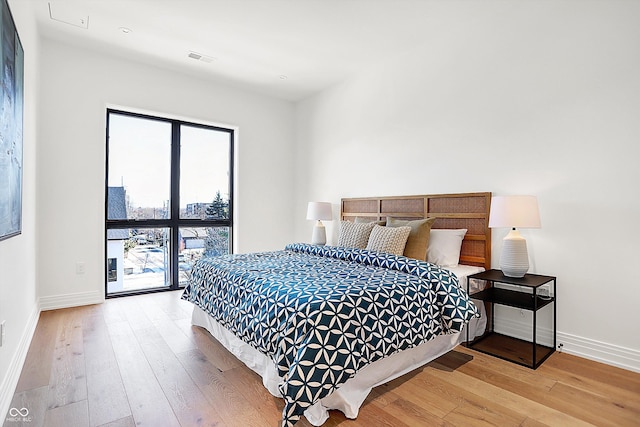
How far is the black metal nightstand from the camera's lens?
7.64ft

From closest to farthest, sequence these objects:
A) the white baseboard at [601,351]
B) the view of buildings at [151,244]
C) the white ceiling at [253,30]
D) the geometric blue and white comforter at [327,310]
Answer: the geometric blue and white comforter at [327,310]
the white baseboard at [601,351]
the white ceiling at [253,30]
the view of buildings at [151,244]

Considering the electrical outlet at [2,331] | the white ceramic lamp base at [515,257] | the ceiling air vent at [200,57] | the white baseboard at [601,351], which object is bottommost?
the white baseboard at [601,351]

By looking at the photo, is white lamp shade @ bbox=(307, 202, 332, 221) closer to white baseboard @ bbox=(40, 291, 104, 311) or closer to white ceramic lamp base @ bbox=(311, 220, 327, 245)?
white ceramic lamp base @ bbox=(311, 220, 327, 245)

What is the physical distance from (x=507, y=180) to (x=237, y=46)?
290cm

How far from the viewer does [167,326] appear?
298 cm

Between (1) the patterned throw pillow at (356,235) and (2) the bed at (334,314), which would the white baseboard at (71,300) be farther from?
(1) the patterned throw pillow at (356,235)

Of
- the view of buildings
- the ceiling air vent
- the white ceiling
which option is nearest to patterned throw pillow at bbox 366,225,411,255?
the white ceiling

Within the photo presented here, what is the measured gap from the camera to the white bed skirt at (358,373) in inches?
67.1

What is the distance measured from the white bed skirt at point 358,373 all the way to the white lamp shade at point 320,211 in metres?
1.95

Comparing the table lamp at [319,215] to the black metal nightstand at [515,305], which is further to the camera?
the table lamp at [319,215]

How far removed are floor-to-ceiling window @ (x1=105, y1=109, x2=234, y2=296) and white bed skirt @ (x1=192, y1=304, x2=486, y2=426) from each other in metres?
1.94

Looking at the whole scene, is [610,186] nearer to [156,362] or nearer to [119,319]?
[156,362]

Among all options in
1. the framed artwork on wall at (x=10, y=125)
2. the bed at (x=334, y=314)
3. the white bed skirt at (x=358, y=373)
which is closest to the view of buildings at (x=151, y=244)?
the bed at (x=334, y=314)

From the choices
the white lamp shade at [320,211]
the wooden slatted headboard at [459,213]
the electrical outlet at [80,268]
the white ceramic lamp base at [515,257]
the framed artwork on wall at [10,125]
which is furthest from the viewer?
the white lamp shade at [320,211]
